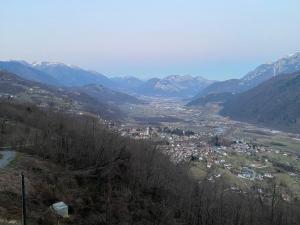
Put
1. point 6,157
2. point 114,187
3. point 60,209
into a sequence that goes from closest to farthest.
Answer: point 60,209, point 6,157, point 114,187

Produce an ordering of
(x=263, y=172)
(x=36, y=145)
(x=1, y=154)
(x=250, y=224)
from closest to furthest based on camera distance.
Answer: (x=1, y=154)
(x=250, y=224)
(x=36, y=145)
(x=263, y=172)

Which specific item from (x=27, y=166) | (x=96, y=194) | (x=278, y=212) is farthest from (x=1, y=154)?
(x=278, y=212)

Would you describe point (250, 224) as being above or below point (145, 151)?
below

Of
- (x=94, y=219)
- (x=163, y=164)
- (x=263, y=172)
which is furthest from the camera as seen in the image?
(x=263, y=172)

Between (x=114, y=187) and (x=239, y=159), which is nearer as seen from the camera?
(x=114, y=187)

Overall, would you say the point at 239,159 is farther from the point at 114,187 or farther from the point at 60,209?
the point at 60,209

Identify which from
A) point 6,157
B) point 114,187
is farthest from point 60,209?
point 114,187

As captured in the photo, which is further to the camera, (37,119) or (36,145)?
(37,119)

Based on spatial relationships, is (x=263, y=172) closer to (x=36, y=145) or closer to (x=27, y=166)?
(x=36, y=145)
